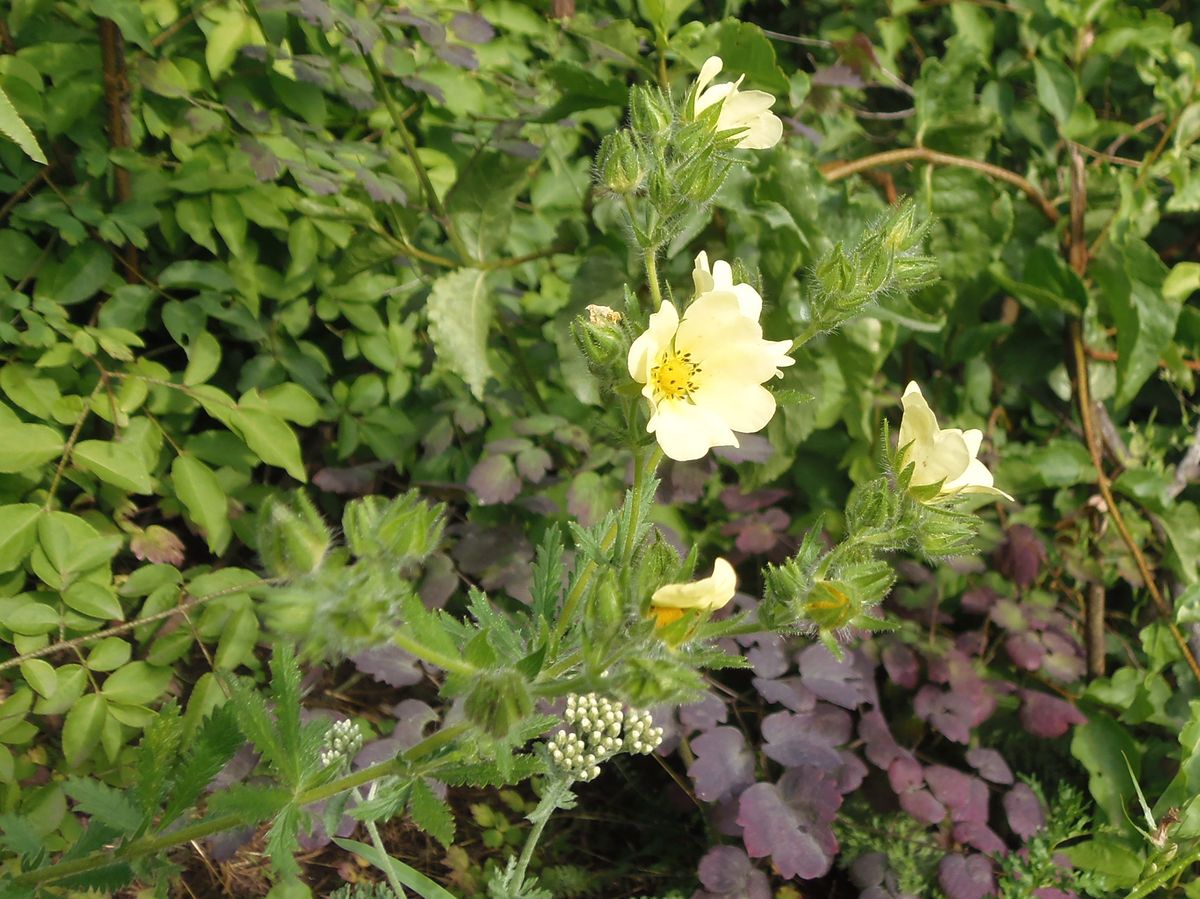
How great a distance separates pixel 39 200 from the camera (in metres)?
1.64

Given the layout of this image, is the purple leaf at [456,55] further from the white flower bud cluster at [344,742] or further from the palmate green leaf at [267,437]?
the white flower bud cluster at [344,742]

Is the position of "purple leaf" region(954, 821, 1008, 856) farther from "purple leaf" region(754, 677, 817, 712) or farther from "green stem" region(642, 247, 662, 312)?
"green stem" region(642, 247, 662, 312)

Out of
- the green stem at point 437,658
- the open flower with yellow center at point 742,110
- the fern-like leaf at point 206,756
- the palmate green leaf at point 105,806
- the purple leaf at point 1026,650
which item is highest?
the open flower with yellow center at point 742,110

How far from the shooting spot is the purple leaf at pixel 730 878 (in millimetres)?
1597

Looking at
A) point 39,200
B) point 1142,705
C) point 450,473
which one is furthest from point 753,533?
point 39,200

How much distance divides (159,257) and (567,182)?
0.89m

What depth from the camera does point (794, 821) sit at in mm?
1615

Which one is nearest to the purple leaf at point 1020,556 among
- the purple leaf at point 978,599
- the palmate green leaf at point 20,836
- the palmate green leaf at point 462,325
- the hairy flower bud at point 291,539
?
the purple leaf at point 978,599

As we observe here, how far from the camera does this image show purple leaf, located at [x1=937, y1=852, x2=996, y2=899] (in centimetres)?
166

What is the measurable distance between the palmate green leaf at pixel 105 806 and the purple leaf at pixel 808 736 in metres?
0.98

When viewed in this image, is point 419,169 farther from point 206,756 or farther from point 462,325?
point 206,756

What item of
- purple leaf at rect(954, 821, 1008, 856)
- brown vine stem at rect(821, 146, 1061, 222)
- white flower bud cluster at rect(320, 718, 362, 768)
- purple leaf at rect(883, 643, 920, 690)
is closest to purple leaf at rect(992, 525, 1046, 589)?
purple leaf at rect(883, 643, 920, 690)

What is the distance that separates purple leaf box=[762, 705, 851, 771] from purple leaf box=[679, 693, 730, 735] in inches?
3.3

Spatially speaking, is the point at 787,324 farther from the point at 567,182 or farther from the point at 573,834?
the point at 573,834
